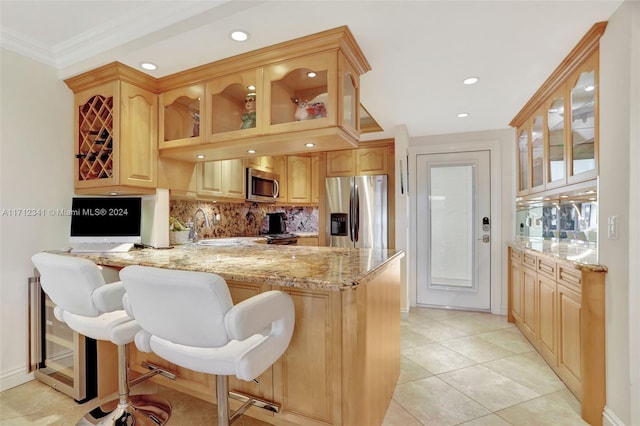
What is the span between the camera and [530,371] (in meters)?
2.33

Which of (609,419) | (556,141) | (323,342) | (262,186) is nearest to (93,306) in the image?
(323,342)

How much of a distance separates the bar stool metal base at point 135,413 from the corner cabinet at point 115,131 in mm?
1486

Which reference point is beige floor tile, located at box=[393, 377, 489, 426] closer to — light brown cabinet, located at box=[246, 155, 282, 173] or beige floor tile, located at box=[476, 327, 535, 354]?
beige floor tile, located at box=[476, 327, 535, 354]

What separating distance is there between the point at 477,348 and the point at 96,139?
12.2 ft

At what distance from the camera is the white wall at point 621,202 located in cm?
147

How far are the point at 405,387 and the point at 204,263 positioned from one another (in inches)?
63.9

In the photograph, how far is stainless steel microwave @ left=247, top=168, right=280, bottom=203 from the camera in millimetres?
3975

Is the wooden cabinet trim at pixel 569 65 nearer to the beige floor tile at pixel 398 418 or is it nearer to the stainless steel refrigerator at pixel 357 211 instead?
the stainless steel refrigerator at pixel 357 211

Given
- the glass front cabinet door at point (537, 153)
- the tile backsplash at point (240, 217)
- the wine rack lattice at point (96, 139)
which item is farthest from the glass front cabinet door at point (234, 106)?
the glass front cabinet door at point (537, 153)

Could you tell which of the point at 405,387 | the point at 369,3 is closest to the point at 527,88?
the point at 369,3

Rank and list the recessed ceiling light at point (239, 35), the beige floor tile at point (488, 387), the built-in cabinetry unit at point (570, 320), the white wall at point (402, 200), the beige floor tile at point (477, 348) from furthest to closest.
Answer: the white wall at point (402, 200), the beige floor tile at point (477, 348), the beige floor tile at point (488, 387), the recessed ceiling light at point (239, 35), the built-in cabinetry unit at point (570, 320)

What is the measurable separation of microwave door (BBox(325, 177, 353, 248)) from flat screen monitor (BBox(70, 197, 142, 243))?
2.38 m

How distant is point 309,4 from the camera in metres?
1.56

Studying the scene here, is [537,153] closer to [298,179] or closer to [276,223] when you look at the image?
[298,179]
